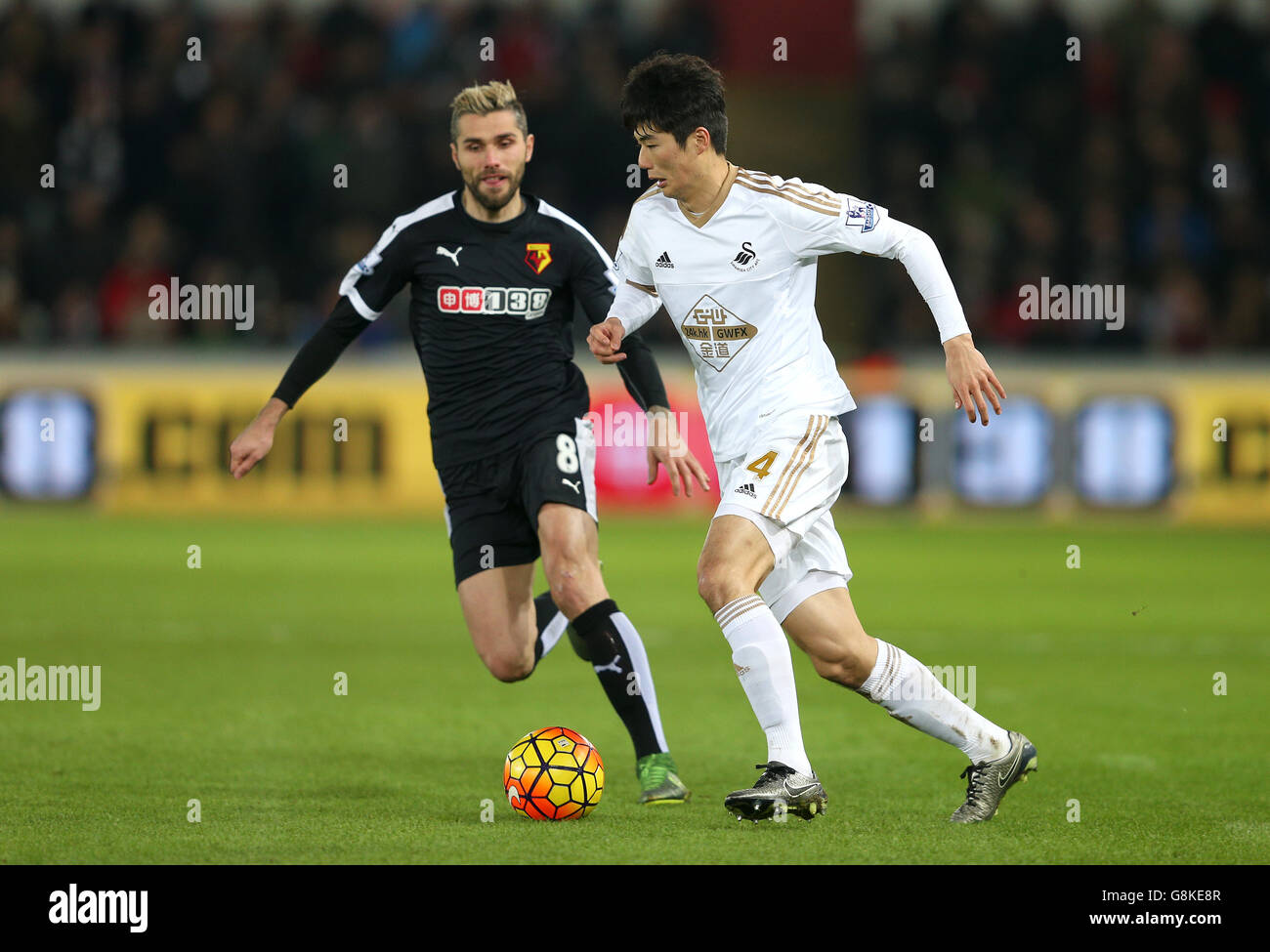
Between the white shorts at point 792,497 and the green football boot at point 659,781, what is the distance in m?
0.69

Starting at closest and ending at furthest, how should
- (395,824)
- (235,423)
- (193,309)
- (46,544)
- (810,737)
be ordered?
(395,824), (810,737), (46,544), (235,423), (193,309)

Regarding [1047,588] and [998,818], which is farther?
[1047,588]

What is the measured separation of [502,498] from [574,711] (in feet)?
6.21

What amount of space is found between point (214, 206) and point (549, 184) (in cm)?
331

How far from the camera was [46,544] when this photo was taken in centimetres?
1460

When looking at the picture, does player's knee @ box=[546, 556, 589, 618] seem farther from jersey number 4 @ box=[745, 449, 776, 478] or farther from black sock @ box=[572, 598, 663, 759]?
jersey number 4 @ box=[745, 449, 776, 478]

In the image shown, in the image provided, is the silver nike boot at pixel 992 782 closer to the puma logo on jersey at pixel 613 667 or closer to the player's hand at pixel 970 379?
the player's hand at pixel 970 379

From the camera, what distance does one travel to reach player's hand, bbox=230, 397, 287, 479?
636 cm

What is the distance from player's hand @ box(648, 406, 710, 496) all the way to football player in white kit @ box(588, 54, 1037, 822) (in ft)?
0.48

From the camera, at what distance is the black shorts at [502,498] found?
21.6 ft

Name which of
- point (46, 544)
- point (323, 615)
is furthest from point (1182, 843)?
point (46, 544)

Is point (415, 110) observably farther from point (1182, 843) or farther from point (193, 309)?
point (1182, 843)
